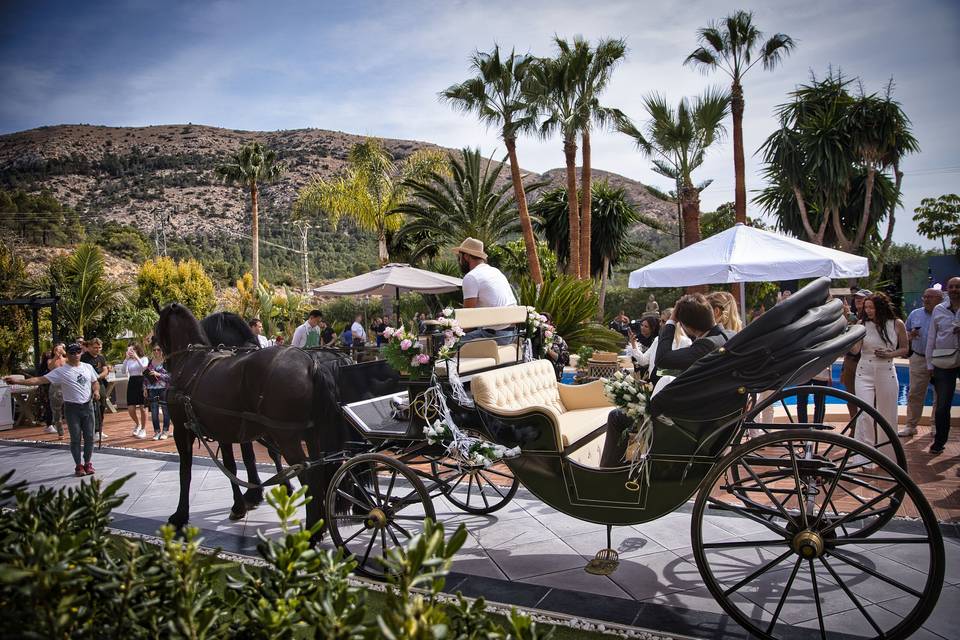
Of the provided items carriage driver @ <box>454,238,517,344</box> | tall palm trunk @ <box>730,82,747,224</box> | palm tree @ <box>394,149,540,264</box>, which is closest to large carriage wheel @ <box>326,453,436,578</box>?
carriage driver @ <box>454,238,517,344</box>

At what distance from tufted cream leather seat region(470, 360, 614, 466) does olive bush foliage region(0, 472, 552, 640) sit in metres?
2.23

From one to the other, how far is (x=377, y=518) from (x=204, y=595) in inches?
94.6

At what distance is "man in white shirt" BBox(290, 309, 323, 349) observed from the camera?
1174 cm

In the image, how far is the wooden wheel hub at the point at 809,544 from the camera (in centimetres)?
289

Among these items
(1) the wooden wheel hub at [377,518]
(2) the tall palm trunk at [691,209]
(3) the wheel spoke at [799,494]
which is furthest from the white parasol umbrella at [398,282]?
(3) the wheel spoke at [799,494]

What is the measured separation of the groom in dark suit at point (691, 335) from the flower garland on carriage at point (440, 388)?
1042mm

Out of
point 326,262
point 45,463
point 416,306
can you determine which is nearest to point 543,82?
point 416,306

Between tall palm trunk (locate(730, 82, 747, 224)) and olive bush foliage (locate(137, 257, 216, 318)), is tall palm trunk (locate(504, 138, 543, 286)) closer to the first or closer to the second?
tall palm trunk (locate(730, 82, 747, 224))

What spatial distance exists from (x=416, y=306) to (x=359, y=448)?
18052mm

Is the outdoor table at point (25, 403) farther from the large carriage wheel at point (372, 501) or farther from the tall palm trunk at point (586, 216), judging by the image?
the tall palm trunk at point (586, 216)

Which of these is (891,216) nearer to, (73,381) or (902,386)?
(902,386)

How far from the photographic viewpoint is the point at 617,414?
3.53m

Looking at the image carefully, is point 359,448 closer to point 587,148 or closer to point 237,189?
point 587,148

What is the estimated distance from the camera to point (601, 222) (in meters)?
30.2
